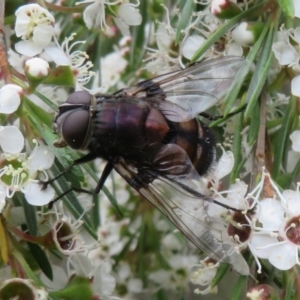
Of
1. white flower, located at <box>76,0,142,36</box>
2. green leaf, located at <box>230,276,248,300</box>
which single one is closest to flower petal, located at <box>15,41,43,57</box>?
white flower, located at <box>76,0,142,36</box>

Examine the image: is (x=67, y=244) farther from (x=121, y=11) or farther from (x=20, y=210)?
(x=121, y=11)

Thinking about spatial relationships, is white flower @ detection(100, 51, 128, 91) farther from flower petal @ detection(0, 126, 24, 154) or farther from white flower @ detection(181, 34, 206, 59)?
flower petal @ detection(0, 126, 24, 154)

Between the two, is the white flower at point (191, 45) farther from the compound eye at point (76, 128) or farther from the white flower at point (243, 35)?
the compound eye at point (76, 128)

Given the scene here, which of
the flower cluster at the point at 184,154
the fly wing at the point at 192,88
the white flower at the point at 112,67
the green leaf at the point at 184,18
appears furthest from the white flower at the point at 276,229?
the white flower at the point at 112,67

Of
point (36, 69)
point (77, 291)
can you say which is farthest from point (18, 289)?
point (36, 69)

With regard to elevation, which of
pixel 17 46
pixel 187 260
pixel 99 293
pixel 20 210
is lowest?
pixel 187 260

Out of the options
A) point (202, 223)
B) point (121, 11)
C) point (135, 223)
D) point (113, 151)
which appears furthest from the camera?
point (135, 223)

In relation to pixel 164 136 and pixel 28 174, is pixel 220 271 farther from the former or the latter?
pixel 28 174

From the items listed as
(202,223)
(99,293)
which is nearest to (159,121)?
(202,223)
